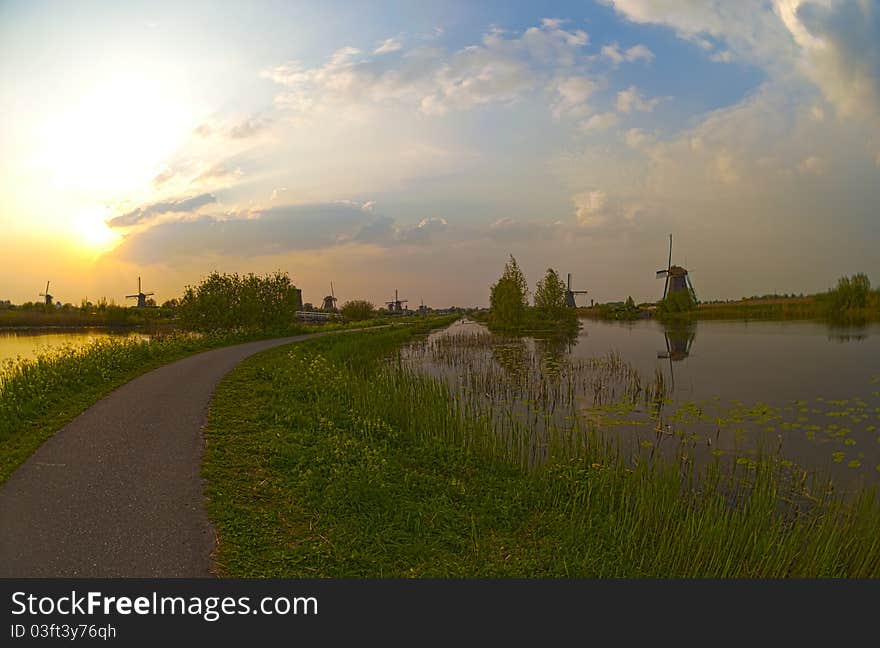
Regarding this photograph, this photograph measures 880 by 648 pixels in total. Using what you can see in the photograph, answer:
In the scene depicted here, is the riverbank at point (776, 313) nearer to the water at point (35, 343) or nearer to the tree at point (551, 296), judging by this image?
the tree at point (551, 296)

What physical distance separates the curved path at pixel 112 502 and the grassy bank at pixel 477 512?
1.37 feet

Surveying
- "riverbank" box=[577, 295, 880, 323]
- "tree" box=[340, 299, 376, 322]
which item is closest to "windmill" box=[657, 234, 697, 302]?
"riverbank" box=[577, 295, 880, 323]

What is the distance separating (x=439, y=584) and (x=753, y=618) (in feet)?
11.0

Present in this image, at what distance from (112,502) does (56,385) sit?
375 inches

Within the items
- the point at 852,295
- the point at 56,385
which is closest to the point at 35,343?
the point at 56,385

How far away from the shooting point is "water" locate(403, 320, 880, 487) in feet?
35.5

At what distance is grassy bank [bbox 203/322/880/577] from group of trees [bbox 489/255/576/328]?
50101 mm

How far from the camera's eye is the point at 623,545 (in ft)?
21.5

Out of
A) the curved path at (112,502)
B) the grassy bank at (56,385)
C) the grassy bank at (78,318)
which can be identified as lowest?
the curved path at (112,502)

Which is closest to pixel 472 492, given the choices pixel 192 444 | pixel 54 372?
pixel 192 444

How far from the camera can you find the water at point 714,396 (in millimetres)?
10820

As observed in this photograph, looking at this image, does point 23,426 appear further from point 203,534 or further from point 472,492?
point 472,492

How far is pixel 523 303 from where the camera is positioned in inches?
2453

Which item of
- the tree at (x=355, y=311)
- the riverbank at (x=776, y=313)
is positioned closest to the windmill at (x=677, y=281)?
the riverbank at (x=776, y=313)
